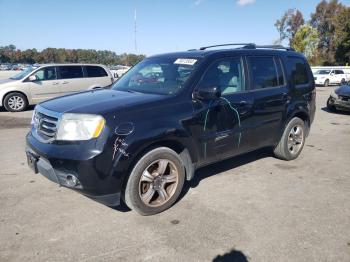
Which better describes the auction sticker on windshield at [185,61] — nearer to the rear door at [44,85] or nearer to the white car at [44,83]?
the white car at [44,83]

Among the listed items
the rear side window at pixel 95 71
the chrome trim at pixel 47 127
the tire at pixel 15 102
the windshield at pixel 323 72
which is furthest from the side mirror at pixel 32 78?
the windshield at pixel 323 72

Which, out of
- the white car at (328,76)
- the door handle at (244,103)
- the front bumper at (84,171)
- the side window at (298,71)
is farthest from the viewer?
the white car at (328,76)

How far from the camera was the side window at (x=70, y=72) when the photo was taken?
12.4 metres

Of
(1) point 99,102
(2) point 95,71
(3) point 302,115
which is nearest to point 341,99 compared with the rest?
(3) point 302,115

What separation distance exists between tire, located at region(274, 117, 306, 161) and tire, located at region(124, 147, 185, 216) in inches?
94.9

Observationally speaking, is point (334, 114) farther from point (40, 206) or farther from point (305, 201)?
point (40, 206)

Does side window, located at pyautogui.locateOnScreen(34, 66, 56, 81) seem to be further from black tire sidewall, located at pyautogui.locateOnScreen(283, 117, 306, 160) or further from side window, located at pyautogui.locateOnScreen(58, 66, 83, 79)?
black tire sidewall, located at pyautogui.locateOnScreen(283, 117, 306, 160)

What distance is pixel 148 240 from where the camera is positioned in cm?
328

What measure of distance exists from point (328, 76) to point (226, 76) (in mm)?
→ 26378

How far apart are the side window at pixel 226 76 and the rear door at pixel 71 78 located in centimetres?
896

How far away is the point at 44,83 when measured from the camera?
476 inches

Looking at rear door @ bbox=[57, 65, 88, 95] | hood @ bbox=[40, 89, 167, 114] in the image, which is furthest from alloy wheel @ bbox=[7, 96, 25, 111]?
hood @ bbox=[40, 89, 167, 114]

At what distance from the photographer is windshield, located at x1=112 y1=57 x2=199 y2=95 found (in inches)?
165

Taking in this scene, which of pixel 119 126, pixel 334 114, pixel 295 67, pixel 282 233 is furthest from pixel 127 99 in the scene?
pixel 334 114
